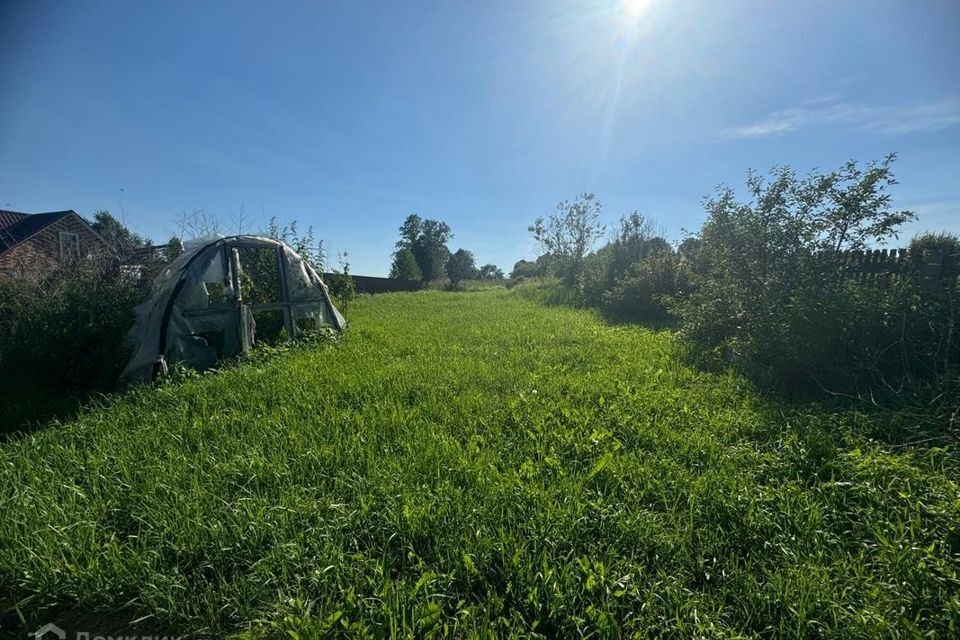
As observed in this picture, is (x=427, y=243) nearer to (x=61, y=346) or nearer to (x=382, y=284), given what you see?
(x=382, y=284)

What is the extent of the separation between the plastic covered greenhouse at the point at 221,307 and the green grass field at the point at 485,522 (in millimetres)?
1577

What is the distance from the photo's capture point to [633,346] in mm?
6395

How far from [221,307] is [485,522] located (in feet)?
19.1

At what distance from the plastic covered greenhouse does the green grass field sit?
1577 mm

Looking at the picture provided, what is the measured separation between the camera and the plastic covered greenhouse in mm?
4938

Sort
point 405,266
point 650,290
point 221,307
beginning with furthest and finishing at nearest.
Result: point 405,266
point 650,290
point 221,307

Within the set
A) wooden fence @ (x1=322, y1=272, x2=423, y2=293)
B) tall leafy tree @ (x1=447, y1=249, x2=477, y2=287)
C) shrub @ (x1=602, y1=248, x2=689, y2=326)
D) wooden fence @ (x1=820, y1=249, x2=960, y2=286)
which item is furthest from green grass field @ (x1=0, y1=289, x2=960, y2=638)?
tall leafy tree @ (x1=447, y1=249, x2=477, y2=287)

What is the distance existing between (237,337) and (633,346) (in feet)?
22.8

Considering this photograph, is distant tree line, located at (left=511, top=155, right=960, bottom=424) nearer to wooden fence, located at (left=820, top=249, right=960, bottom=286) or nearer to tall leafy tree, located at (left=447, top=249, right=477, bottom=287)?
wooden fence, located at (left=820, top=249, right=960, bottom=286)

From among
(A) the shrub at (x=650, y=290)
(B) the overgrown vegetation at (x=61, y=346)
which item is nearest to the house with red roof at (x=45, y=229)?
(B) the overgrown vegetation at (x=61, y=346)

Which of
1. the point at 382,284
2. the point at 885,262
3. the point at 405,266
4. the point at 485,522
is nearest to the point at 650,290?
the point at 885,262

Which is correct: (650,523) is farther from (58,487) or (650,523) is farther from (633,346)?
(633,346)

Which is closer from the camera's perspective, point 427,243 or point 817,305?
point 817,305

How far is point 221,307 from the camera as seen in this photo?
567 cm
